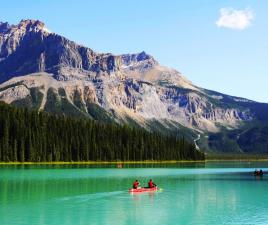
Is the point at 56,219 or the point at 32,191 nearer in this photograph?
the point at 56,219

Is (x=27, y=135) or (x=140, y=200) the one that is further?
(x=27, y=135)

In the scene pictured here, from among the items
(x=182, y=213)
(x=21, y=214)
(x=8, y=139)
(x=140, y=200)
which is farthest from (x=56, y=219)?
(x=8, y=139)

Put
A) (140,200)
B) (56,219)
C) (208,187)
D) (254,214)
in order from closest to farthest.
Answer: (56,219) < (254,214) < (140,200) < (208,187)

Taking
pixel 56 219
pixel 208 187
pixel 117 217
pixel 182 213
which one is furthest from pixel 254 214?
pixel 208 187

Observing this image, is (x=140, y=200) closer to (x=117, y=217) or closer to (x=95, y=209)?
(x=95, y=209)

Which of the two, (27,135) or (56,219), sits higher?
(27,135)

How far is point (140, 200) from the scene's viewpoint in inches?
2699

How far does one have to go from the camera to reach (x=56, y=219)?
49.2m

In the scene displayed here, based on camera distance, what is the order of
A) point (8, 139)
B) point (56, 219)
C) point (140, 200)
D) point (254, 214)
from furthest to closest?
point (8, 139)
point (140, 200)
point (254, 214)
point (56, 219)

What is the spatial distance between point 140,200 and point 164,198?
3.92 metres

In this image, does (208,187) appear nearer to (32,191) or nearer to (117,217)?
(32,191)

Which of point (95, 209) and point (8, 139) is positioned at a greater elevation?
point (8, 139)

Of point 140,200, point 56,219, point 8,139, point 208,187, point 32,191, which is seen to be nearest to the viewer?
point 56,219

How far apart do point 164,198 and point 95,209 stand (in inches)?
634
